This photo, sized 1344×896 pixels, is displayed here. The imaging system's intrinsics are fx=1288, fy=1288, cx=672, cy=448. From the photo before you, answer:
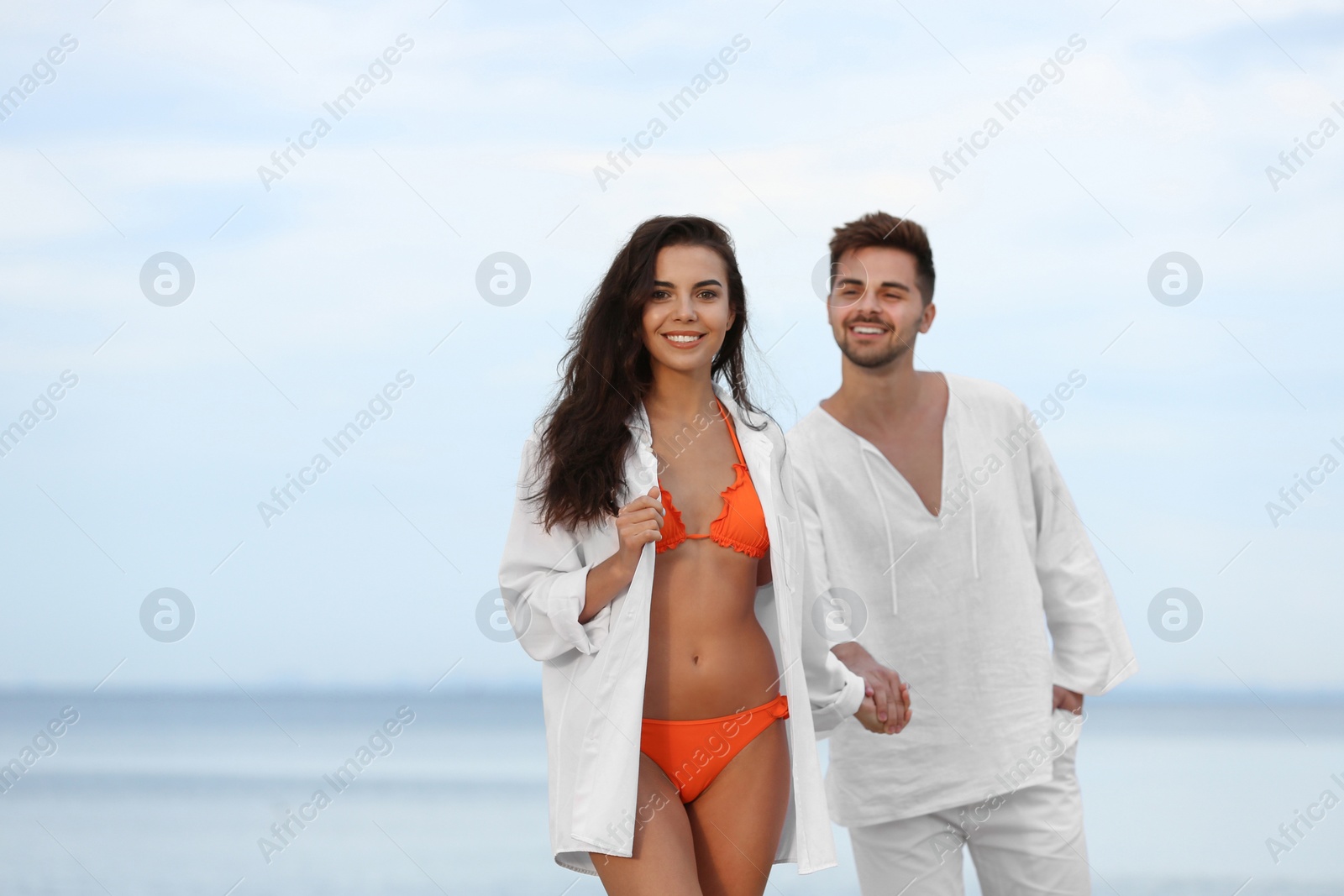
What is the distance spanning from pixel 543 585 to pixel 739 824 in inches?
25.7

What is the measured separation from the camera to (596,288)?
9.89 feet

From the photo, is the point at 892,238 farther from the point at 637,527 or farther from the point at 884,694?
the point at 637,527

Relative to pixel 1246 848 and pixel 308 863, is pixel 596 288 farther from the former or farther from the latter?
pixel 1246 848

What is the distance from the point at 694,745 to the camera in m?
2.72

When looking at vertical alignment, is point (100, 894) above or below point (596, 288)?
below

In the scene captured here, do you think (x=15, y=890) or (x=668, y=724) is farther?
(x=15, y=890)

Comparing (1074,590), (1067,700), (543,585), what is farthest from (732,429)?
(1067,700)

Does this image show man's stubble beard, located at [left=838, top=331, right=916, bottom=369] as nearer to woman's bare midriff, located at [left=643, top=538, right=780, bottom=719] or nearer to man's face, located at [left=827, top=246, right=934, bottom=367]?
man's face, located at [left=827, top=246, right=934, bottom=367]

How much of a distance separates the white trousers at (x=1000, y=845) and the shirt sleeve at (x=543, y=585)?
1287mm

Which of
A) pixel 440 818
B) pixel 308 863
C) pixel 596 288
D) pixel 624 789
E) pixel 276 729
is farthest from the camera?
pixel 276 729

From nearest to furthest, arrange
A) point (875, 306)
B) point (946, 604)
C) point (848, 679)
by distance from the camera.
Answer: point (848, 679)
point (946, 604)
point (875, 306)

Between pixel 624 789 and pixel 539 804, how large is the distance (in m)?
6.03

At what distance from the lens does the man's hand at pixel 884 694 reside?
318 cm

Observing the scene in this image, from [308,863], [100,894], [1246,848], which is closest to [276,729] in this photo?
[308,863]
